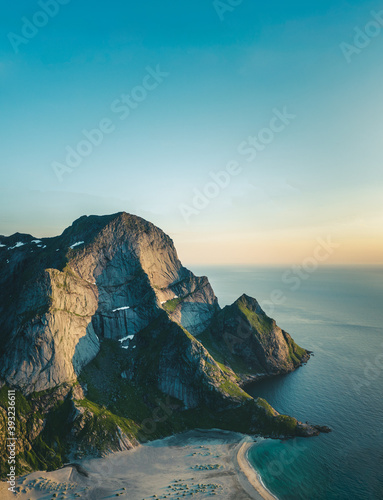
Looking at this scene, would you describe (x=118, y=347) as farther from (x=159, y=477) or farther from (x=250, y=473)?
(x=250, y=473)

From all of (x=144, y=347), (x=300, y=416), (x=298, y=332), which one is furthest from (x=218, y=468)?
(x=298, y=332)

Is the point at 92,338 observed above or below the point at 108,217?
below

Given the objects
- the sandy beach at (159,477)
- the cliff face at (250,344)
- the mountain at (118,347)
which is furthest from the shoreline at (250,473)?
the cliff face at (250,344)

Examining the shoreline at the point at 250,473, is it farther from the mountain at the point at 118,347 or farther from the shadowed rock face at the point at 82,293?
the shadowed rock face at the point at 82,293

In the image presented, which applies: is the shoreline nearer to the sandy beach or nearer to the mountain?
the sandy beach

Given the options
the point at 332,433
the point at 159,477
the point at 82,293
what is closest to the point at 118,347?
the point at 82,293

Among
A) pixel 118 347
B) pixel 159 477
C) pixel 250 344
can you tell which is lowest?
pixel 159 477

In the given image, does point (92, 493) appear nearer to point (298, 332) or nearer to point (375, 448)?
point (375, 448)
